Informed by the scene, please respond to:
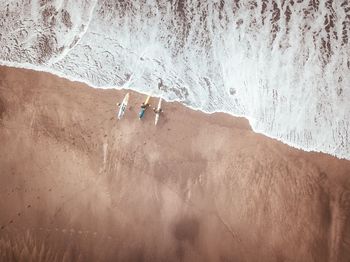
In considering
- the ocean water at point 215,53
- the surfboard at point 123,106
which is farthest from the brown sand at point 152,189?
the ocean water at point 215,53

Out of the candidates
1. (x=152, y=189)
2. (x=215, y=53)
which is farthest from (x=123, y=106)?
(x=215, y=53)

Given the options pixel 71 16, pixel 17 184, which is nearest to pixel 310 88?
pixel 71 16

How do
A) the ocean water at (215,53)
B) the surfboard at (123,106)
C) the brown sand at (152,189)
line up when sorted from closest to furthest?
the brown sand at (152,189)
the surfboard at (123,106)
the ocean water at (215,53)

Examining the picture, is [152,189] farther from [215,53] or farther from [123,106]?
[215,53]

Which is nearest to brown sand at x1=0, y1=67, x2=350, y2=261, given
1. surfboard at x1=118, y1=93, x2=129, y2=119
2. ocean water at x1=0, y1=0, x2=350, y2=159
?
surfboard at x1=118, y1=93, x2=129, y2=119

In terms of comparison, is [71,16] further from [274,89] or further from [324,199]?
[324,199]

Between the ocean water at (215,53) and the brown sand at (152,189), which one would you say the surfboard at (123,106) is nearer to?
the brown sand at (152,189)

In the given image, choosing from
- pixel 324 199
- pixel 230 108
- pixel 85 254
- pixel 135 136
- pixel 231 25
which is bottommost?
pixel 85 254

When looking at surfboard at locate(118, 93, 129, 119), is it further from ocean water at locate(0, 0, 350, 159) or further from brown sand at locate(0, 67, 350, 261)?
ocean water at locate(0, 0, 350, 159)
